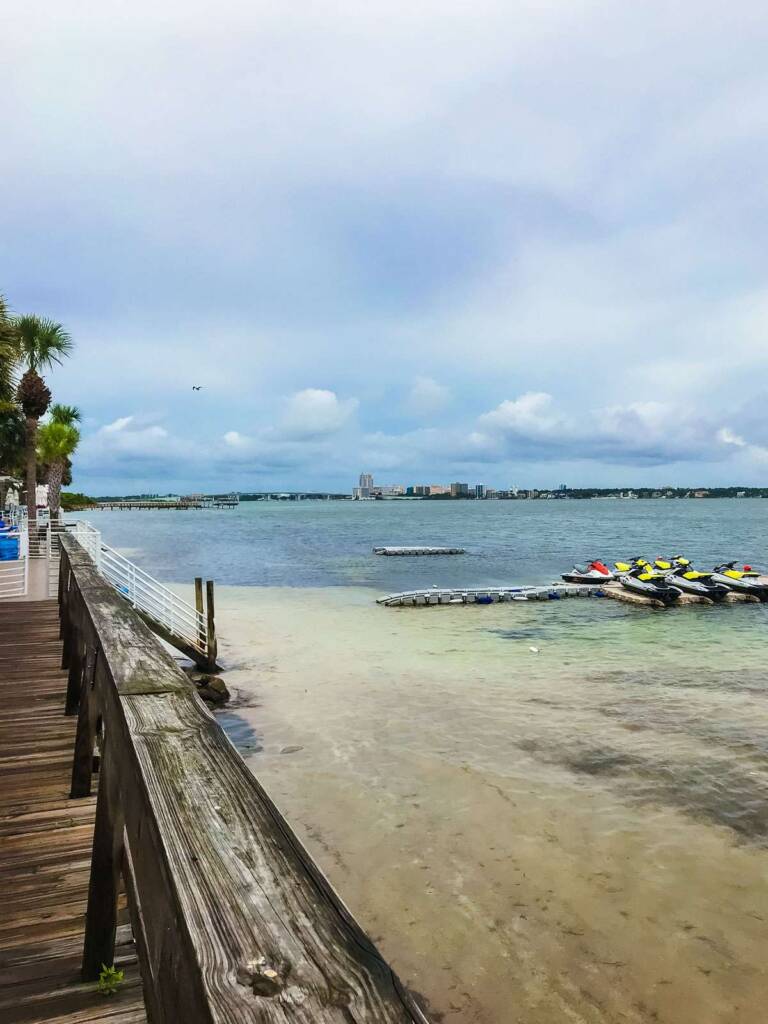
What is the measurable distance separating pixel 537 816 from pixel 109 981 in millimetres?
6411

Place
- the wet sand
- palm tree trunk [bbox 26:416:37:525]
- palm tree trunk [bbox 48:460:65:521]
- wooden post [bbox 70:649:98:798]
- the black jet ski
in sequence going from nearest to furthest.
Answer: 1. wooden post [bbox 70:649:98:798]
2. the wet sand
3. the black jet ski
4. palm tree trunk [bbox 26:416:37:525]
5. palm tree trunk [bbox 48:460:65:521]

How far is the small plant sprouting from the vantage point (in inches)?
97.5

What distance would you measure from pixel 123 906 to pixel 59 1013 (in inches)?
28.9

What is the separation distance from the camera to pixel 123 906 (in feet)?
10.2

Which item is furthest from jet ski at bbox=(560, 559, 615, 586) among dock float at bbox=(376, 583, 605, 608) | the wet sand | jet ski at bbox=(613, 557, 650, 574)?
the wet sand

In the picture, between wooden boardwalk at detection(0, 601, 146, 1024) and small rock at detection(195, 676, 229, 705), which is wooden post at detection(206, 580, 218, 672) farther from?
wooden boardwalk at detection(0, 601, 146, 1024)

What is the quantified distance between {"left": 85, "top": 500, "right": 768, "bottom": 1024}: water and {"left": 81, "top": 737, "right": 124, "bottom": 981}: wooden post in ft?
A: 10.7

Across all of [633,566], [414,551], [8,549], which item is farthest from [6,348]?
[414,551]

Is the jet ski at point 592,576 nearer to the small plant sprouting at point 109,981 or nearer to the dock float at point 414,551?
the dock float at point 414,551

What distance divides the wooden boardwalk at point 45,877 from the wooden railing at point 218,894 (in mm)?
703

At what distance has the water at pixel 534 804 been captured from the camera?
5.25 metres

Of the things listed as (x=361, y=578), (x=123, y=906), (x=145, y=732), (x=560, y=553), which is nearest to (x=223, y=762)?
(x=145, y=732)

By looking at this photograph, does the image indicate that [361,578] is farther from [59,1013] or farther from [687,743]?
[59,1013]

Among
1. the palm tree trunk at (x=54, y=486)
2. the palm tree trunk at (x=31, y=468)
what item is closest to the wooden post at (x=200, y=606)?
the palm tree trunk at (x=31, y=468)
